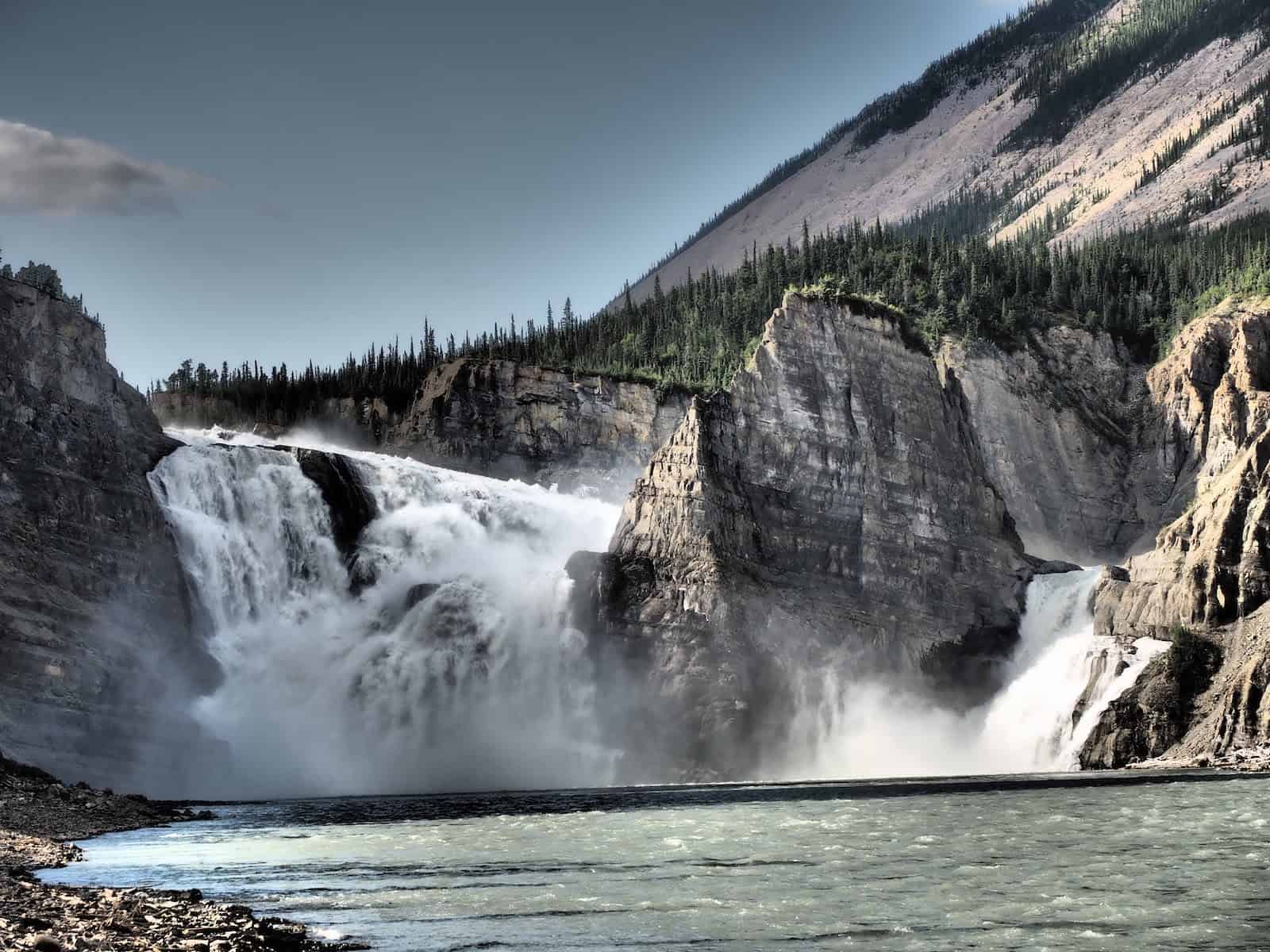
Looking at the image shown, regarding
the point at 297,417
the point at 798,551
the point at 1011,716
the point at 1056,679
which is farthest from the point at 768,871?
the point at 297,417

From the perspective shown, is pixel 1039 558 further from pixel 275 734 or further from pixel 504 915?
pixel 504 915

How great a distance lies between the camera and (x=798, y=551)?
121m

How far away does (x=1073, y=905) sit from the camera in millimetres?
32938

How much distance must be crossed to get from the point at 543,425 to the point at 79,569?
2624 inches

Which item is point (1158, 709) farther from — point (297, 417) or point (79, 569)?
point (297, 417)

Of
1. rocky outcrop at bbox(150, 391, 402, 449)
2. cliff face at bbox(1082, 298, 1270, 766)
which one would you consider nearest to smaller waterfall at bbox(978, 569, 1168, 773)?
cliff face at bbox(1082, 298, 1270, 766)

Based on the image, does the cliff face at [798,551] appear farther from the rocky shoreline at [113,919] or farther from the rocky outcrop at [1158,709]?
the rocky shoreline at [113,919]

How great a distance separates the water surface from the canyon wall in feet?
272

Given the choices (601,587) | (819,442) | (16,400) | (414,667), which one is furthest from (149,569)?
(819,442)

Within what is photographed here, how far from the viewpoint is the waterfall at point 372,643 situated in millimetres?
99000

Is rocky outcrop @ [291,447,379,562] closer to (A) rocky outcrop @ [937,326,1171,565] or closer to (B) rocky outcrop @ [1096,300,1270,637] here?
(A) rocky outcrop @ [937,326,1171,565]

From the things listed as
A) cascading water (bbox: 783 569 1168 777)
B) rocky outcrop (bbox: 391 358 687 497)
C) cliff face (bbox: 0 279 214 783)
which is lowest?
cascading water (bbox: 783 569 1168 777)

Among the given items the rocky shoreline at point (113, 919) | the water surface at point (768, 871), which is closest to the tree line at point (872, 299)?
the water surface at point (768, 871)

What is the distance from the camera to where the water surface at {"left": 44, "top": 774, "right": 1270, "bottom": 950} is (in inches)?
1215
